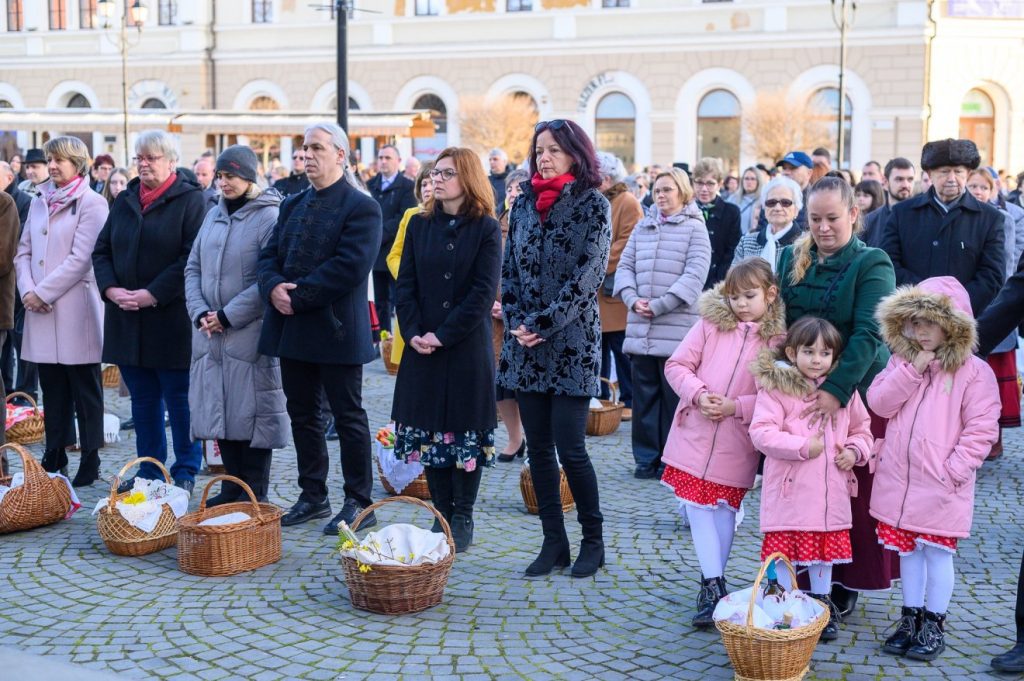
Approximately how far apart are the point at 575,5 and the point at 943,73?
10.0m

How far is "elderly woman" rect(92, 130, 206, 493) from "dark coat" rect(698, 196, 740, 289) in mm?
3946

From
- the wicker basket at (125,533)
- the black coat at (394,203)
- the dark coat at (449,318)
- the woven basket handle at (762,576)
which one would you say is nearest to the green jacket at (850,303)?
the woven basket handle at (762,576)

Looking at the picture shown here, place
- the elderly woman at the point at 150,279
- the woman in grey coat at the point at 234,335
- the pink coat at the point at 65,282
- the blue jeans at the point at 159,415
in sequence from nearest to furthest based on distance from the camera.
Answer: the woman in grey coat at the point at 234,335 < the elderly woman at the point at 150,279 < the blue jeans at the point at 159,415 < the pink coat at the point at 65,282

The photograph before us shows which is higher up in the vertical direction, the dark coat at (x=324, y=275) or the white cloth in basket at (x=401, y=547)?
the dark coat at (x=324, y=275)

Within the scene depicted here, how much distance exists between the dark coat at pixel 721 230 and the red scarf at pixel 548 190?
3.84m

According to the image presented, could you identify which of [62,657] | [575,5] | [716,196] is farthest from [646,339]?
[575,5]

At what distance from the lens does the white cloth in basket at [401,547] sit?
4.98 m

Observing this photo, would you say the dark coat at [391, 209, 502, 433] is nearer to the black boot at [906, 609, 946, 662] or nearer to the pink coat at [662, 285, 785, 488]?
the pink coat at [662, 285, 785, 488]

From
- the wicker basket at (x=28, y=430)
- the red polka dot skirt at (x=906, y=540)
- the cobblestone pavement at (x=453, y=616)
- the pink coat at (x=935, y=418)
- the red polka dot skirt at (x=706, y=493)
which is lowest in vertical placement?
the cobblestone pavement at (x=453, y=616)

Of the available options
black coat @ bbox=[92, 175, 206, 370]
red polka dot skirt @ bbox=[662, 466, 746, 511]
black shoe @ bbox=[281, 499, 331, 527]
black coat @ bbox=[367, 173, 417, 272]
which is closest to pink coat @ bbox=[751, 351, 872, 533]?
red polka dot skirt @ bbox=[662, 466, 746, 511]

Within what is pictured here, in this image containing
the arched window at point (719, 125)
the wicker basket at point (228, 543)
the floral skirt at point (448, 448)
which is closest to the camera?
the wicker basket at point (228, 543)

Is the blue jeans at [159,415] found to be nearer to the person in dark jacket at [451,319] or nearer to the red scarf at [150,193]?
the red scarf at [150,193]

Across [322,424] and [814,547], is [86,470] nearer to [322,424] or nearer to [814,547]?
[322,424]

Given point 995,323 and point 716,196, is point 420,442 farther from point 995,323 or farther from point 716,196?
point 716,196
